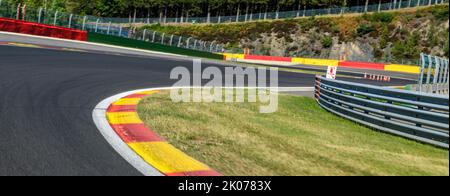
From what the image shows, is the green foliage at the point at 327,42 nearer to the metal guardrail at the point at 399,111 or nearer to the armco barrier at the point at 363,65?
the armco barrier at the point at 363,65

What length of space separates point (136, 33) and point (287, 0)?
65.0m

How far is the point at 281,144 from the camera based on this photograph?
18.5ft

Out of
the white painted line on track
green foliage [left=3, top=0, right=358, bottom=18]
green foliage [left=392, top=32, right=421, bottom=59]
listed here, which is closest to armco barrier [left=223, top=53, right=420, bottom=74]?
green foliage [left=392, top=32, right=421, bottom=59]

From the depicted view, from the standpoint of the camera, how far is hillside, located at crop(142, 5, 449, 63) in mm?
56656

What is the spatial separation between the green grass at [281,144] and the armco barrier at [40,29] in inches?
749

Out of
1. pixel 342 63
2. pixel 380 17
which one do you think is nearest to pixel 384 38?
pixel 380 17

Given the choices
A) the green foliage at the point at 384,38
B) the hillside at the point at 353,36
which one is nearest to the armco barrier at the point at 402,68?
the hillside at the point at 353,36

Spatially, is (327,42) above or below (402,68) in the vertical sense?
above

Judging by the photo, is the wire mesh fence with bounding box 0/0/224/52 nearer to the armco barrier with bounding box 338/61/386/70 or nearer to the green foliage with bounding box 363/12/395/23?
the armco barrier with bounding box 338/61/386/70

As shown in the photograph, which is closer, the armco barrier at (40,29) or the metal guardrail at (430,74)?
the metal guardrail at (430,74)

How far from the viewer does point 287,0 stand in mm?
92938

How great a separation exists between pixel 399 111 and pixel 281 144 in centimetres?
325

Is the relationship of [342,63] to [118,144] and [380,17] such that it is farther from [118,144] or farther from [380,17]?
[118,144]

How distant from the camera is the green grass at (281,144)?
4.59 metres
